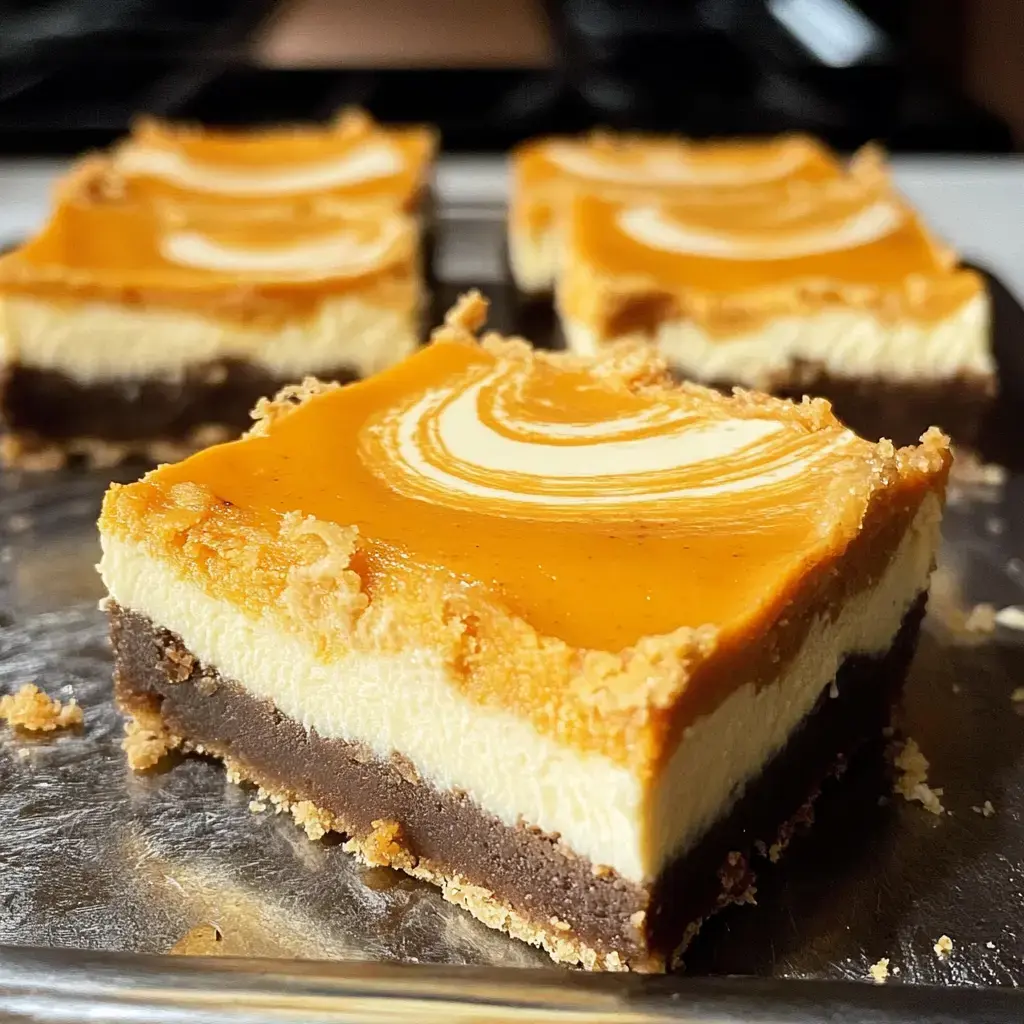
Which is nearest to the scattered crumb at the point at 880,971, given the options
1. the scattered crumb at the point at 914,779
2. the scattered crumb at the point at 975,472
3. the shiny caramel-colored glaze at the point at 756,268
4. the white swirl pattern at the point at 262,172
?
the scattered crumb at the point at 914,779

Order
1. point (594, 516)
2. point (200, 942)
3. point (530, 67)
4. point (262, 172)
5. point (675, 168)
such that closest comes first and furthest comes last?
point (200, 942) → point (594, 516) → point (262, 172) → point (675, 168) → point (530, 67)

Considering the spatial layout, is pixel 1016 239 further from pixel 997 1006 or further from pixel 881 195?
pixel 997 1006

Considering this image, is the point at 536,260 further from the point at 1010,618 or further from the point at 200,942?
the point at 200,942

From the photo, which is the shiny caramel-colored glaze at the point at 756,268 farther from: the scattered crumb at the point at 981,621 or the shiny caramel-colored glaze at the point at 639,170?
the scattered crumb at the point at 981,621

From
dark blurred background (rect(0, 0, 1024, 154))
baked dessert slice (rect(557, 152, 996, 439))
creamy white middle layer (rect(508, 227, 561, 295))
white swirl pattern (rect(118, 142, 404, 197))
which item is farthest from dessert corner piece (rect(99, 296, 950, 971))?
dark blurred background (rect(0, 0, 1024, 154))

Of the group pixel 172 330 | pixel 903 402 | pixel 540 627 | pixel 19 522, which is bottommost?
pixel 19 522

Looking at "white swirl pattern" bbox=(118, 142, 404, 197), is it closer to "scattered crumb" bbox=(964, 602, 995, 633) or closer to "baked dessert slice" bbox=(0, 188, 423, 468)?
"baked dessert slice" bbox=(0, 188, 423, 468)

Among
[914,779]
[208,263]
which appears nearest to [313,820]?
[914,779]

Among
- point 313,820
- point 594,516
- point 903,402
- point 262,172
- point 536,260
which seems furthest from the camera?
point 262,172
